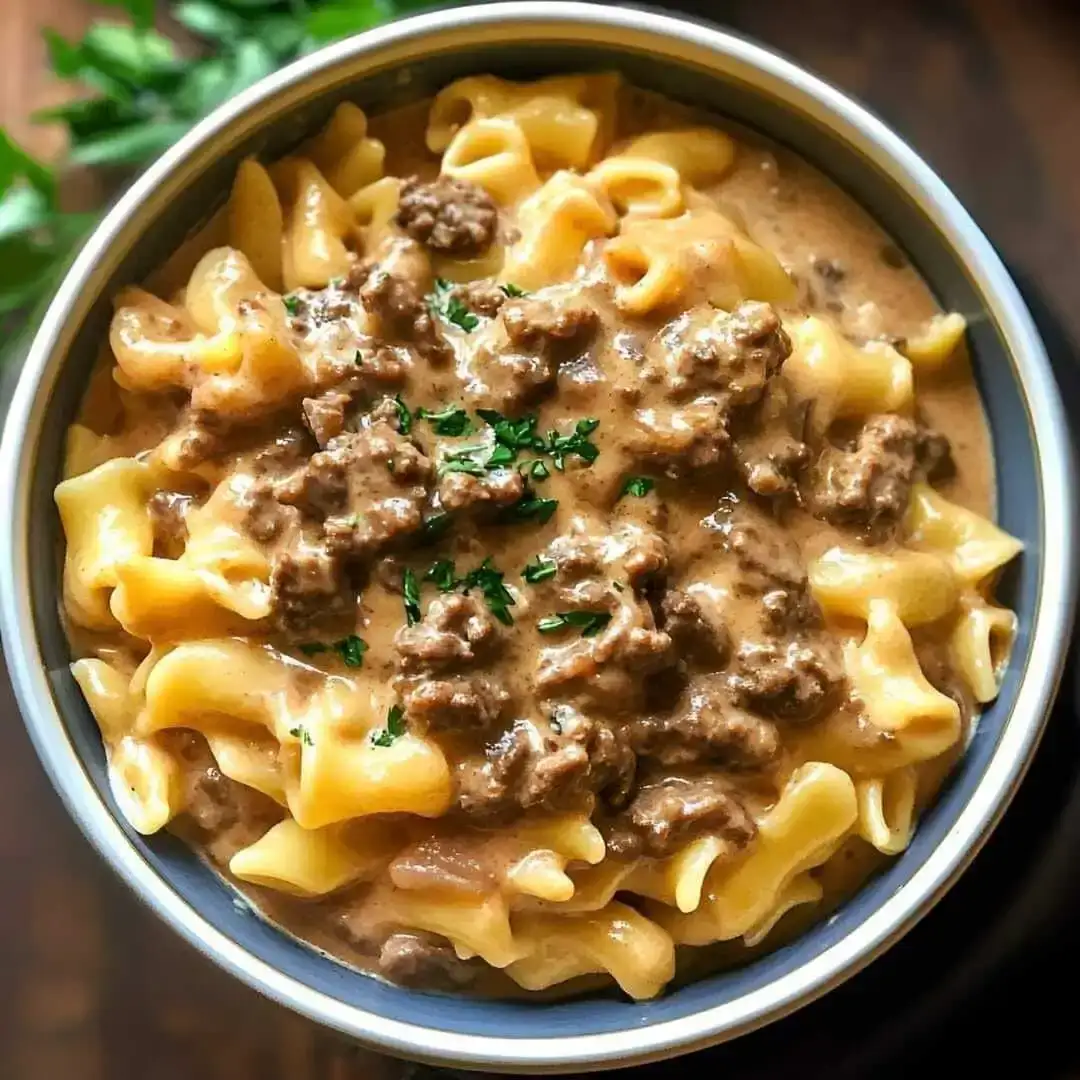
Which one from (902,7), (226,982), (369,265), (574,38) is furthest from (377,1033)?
(902,7)

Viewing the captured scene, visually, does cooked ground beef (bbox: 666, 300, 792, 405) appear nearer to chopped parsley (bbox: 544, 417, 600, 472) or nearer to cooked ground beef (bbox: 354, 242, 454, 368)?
chopped parsley (bbox: 544, 417, 600, 472)

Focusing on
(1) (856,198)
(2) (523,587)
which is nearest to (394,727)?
(2) (523,587)

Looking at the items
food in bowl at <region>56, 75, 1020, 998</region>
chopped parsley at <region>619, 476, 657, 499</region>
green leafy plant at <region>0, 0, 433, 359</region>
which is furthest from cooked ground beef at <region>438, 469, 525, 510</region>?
green leafy plant at <region>0, 0, 433, 359</region>

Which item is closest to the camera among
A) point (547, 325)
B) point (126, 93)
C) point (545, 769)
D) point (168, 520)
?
point (545, 769)

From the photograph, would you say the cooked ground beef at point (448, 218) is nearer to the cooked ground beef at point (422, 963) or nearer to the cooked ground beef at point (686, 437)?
the cooked ground beef at point (686, 437)

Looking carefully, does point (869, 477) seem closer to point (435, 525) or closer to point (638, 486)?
point (638, 486)

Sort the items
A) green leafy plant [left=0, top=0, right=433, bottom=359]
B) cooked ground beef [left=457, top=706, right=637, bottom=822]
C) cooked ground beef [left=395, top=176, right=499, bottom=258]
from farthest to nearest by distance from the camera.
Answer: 1. green leafy plant [left=0, top=0, right=433, bottom=359]
2. cooked ground beef [left=395, top=176, right=499, bottom=258]
3. cooked ground beef [left=457, top=706, right=637, bottom=822]

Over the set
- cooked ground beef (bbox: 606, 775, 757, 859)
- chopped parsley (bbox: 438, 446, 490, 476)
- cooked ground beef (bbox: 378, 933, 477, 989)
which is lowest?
cooked ground beef (bbox: 378, 933, 477, 989)
